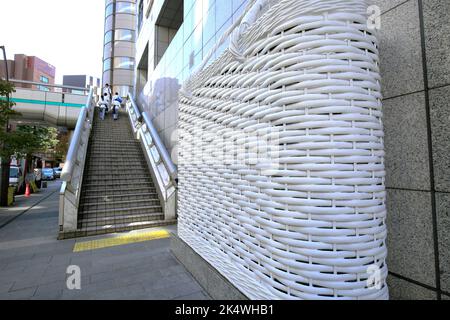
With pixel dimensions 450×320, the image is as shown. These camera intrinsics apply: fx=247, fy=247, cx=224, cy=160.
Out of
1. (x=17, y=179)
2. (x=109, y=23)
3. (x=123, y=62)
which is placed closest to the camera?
(x=17, y=179)

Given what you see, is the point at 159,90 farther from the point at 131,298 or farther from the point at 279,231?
the point at 279,231

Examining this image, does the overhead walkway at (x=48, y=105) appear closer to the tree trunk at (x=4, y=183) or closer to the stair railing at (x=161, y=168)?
the tree trunk at (x=4, y=183)

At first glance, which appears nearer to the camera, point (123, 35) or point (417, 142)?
point (417, 142)

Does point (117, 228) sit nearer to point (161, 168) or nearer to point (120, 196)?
point (120, 196)

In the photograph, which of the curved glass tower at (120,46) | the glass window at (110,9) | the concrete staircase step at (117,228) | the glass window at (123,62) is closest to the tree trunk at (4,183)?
the concrete staircase step at (117,228)

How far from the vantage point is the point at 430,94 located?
1.67m

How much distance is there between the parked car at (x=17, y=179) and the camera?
14.3 meters

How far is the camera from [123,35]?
97.5 ft

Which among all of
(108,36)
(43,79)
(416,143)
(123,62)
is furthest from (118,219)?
(43,79)

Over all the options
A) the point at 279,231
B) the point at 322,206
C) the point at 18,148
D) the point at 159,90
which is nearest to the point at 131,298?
the point at 279,231

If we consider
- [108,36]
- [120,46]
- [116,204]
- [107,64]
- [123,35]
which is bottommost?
[116,204]

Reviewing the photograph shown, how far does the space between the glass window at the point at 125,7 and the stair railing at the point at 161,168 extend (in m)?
26.2

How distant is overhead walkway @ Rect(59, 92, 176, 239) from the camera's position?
5.84 meters

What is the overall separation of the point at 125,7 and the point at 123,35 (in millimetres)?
4149
